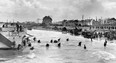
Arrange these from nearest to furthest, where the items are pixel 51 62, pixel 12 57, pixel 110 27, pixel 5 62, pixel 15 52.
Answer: pixel 5 62 < pixel 51 62 < pixel 12 57 < pixel 15 52 < pixel 110 27

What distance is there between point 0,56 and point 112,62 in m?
20.9

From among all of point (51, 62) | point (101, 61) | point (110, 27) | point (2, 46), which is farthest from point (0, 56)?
point (110, 27)

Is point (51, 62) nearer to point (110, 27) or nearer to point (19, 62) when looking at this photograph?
point (19, 62)

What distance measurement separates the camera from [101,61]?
38812 millimetres

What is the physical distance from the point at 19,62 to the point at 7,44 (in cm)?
1094

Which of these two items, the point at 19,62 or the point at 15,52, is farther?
the point at 15,52

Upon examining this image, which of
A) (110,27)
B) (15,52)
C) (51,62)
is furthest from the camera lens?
(110,27)

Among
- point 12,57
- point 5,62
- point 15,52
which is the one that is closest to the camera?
point 5,62

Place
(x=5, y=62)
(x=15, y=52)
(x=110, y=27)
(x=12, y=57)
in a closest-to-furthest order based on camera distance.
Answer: (x=5, y=62) < (x=12, y=57) < (x=15, y=52) < (x=110, y=27)

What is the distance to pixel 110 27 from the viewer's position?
136 meters

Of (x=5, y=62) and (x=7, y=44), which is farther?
(x=7, y=44)

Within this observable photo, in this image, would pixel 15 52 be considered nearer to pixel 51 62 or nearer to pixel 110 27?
pixel 51 62

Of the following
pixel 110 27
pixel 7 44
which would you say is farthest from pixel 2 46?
pixel 110 27

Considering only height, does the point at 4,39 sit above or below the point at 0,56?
above
